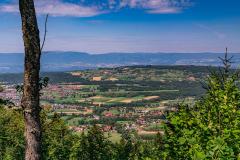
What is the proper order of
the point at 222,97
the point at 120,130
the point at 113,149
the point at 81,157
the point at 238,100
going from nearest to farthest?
the point at 222,97 → the point at 238,100 → the point at 81,157 → the point at 113,149 → the point at 120,130

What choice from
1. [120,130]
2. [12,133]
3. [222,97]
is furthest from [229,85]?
[120,130]

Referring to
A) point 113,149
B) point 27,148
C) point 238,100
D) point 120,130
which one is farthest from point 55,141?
point 120,130

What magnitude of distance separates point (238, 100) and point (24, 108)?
49.5 feet

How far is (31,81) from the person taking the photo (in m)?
12.4

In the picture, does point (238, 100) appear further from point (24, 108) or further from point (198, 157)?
point (24, 108)

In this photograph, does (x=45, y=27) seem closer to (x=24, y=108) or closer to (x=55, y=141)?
(x=24, y=108)

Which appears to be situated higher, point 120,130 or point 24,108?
point 24,108

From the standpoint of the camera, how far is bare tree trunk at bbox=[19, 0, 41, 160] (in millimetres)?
12188

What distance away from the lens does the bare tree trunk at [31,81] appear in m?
12.2

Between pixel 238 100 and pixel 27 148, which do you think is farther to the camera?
pixel 238 100

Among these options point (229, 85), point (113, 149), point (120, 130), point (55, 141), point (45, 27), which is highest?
point (45, 27)

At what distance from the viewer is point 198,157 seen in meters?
12.6

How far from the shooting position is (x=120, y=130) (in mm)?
180875

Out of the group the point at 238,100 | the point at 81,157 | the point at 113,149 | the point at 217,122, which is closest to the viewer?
the point at 217,122
